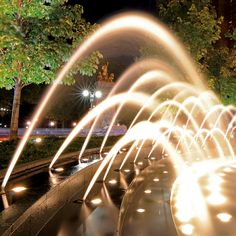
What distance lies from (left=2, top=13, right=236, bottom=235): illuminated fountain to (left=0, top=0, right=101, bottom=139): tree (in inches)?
18.8

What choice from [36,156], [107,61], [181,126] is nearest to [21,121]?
[107,61]

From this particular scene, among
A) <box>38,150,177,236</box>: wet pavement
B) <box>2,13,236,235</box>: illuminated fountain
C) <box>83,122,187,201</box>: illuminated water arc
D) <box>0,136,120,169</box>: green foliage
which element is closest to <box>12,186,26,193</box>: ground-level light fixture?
<box>2,13,236,235</box>: illuminated fountain

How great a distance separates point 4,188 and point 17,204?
1199 mm

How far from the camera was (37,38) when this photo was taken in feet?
32.5

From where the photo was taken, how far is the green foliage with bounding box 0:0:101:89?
355 inches

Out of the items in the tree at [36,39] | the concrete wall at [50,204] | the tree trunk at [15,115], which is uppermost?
the tree at [36,39]

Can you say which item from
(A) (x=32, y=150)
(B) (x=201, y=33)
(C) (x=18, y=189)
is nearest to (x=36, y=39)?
(A) (x=32, y=150)

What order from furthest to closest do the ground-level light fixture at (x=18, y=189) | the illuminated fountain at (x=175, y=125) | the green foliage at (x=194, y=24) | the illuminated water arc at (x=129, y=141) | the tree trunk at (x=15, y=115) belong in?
the green foliage at (x=194, y=24), the tree trunk at (x=15, y=115), the illuminated water arc at (x=129, y=141), the illuminated fountain at (x=175, y=125), the ground-level light fixture at (x=18, y=189)

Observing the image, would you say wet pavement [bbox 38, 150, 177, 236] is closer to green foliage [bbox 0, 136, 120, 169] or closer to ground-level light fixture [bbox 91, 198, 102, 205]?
ground-level light fixture [bbox 91, 198, 102, 205]

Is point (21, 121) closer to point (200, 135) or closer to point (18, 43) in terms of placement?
point (200, 135)

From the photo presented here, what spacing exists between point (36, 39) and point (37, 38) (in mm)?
44

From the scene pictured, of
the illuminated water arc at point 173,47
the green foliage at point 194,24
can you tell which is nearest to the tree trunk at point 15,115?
the illuminated water arc at point 173,47

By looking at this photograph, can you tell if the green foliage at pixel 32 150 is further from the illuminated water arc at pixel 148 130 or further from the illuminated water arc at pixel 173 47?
the illuminated water arc at pixel 173 47

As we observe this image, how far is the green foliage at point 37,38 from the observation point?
902cm
